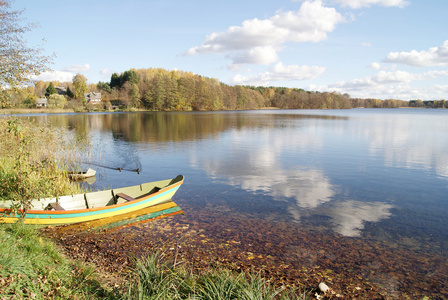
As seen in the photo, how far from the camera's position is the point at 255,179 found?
1983cm

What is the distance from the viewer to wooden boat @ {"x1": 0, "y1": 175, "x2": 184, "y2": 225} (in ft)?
34.6

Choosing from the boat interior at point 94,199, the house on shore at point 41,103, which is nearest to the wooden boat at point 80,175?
the boat interior at point 94,199

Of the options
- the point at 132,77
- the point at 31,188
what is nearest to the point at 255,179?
the point at 31,188

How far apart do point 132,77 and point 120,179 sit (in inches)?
4753

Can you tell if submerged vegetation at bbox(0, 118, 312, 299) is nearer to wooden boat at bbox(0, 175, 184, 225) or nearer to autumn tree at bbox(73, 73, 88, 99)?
wooden boat at bbox(0, 175, 184, 225)

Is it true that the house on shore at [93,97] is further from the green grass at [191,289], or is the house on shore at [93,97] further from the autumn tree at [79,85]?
the green grass at [191,289]

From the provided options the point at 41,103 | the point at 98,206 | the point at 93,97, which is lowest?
the point at 98,206

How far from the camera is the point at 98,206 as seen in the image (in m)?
13.2

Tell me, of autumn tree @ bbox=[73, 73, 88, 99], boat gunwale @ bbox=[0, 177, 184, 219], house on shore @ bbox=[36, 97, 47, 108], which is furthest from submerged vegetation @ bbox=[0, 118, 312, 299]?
autumn tree @ bbox=[73, 73, 88, 99]

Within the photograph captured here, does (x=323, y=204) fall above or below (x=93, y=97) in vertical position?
below

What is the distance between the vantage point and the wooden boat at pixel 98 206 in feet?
34.6

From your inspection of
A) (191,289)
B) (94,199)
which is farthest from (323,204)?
(191,289)

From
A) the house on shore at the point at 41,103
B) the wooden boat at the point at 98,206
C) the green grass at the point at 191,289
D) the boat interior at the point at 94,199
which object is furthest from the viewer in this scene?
the house on shore at the point at 41,103

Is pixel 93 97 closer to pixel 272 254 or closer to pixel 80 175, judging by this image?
pixel 80 175
